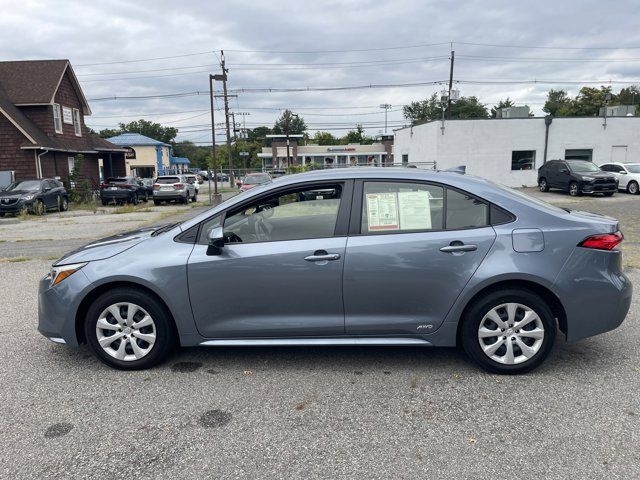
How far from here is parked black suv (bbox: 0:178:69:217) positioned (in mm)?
19766

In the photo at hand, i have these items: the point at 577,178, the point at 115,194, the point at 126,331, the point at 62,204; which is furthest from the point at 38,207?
the point at 577,178

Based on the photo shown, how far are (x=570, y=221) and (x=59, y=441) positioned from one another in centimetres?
392

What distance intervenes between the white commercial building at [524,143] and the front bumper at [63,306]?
28185mm

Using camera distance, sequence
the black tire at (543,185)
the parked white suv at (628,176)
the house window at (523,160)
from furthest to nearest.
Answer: the house window at (523,160), the black tire at (543,185), the parked white suv at (628,176)

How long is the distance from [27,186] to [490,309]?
877 inches

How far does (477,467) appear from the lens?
279 centimetres

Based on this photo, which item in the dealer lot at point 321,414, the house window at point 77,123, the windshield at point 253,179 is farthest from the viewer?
the house window at point 77,123

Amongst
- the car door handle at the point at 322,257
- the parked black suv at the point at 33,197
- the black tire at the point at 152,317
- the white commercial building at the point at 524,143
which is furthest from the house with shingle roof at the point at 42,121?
the car door handle at the point at 322,257

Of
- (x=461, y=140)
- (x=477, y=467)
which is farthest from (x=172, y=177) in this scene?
(x=477, y=467)

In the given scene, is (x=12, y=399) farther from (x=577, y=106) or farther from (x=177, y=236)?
(x=577, y=106)

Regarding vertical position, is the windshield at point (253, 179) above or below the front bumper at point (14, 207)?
above

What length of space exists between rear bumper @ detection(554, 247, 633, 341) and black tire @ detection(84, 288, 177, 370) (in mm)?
3053

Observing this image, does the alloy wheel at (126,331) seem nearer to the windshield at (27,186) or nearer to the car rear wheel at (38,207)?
the car rear wheel at (38,207)

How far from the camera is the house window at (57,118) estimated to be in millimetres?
27781
